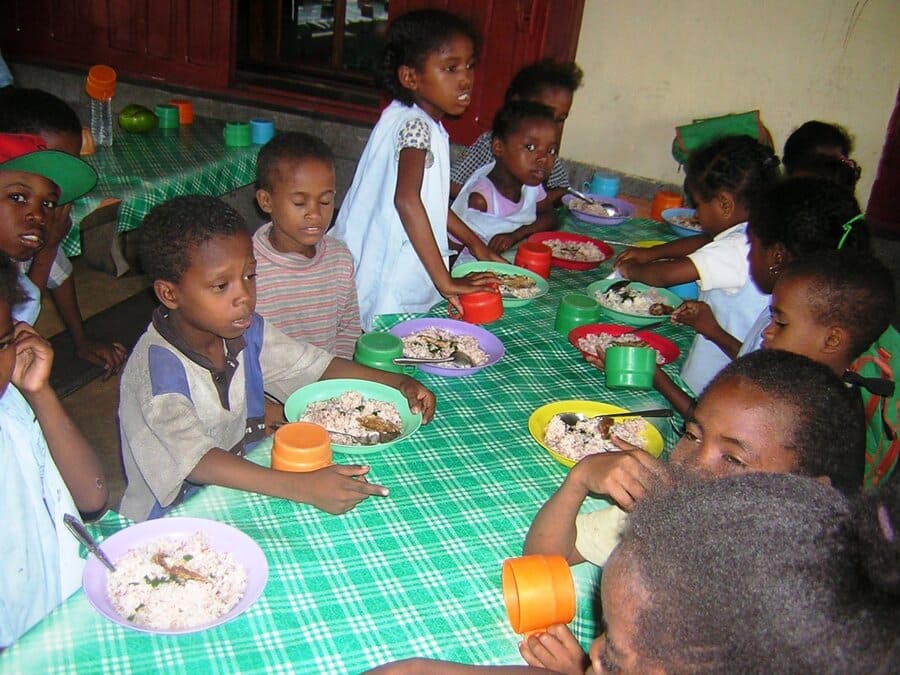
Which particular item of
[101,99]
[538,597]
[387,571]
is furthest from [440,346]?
[101,99]

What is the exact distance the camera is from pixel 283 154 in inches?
90.7

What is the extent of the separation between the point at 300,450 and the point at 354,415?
0.29 m

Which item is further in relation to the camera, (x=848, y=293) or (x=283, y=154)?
(x=283, y=154)

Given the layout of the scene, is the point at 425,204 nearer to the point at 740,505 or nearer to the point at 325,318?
the point at 325,318

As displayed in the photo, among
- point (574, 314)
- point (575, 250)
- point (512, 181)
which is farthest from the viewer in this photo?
point (512, 181)

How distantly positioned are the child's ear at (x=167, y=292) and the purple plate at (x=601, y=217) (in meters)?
2.43

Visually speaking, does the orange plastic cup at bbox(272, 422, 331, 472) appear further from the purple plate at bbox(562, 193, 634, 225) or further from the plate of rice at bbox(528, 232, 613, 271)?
the purple plate at bbox(562, 193, 634, 225)

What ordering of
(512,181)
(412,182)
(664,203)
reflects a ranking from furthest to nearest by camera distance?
1. (664,203)
2. (512,181)
3. (412,182)

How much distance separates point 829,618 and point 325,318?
1.92 meters

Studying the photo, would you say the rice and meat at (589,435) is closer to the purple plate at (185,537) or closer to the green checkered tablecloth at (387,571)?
the green checkered tablecloth at (387,571)

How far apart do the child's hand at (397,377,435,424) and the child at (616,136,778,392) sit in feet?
3.38

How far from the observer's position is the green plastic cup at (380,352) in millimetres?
2010

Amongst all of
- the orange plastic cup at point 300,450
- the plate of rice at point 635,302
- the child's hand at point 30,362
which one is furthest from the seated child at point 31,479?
the plate of rice at point 635,302

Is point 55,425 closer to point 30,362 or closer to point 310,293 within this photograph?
point 30,362
